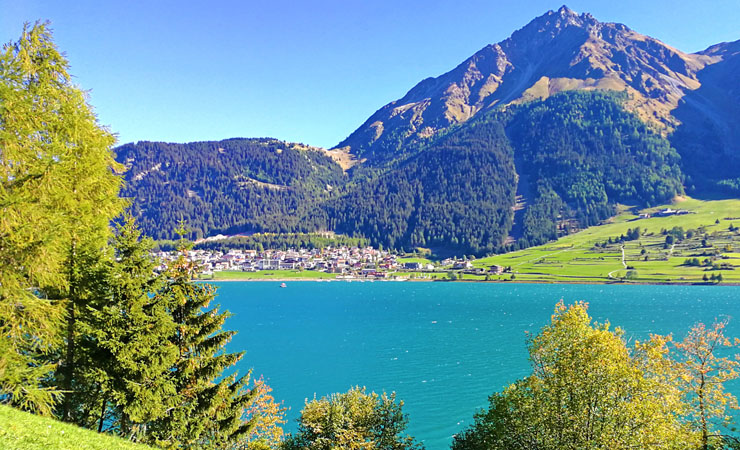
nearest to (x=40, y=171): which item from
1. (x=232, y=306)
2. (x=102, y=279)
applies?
(x=102, y=279)

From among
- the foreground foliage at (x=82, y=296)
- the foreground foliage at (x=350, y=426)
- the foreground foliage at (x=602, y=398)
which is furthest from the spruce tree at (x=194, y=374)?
the foreground foliage at (x=602, y=398)

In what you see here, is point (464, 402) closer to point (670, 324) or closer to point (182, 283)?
point (182, 283)

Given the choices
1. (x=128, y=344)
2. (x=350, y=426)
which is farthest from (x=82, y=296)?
(x=350, y=426)

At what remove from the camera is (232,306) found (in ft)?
412

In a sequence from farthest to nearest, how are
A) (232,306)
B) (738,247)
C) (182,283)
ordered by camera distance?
1. (738,247)
2. (232,306)
3. (182,283)

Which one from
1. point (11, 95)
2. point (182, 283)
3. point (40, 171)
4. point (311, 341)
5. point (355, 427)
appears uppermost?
point (11, 95)

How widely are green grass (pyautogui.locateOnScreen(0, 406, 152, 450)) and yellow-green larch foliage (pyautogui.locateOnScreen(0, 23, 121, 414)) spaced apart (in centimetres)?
76

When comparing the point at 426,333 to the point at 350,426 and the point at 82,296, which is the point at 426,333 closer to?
the point at 350,426

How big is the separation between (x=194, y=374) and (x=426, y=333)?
75.3m

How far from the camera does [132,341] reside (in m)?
14.7

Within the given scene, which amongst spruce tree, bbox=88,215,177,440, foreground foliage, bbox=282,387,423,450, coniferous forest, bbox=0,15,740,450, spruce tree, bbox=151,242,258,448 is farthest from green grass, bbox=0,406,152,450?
foreground foliage, bbox=282,387,423,450

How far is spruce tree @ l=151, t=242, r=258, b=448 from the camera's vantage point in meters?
15.9

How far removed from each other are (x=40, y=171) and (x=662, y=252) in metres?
228

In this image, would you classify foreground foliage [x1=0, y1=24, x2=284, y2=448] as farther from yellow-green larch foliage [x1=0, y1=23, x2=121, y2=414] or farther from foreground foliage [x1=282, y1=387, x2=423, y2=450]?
foreground foliage [x1=282, y1=387, x2=423, y2=450]
